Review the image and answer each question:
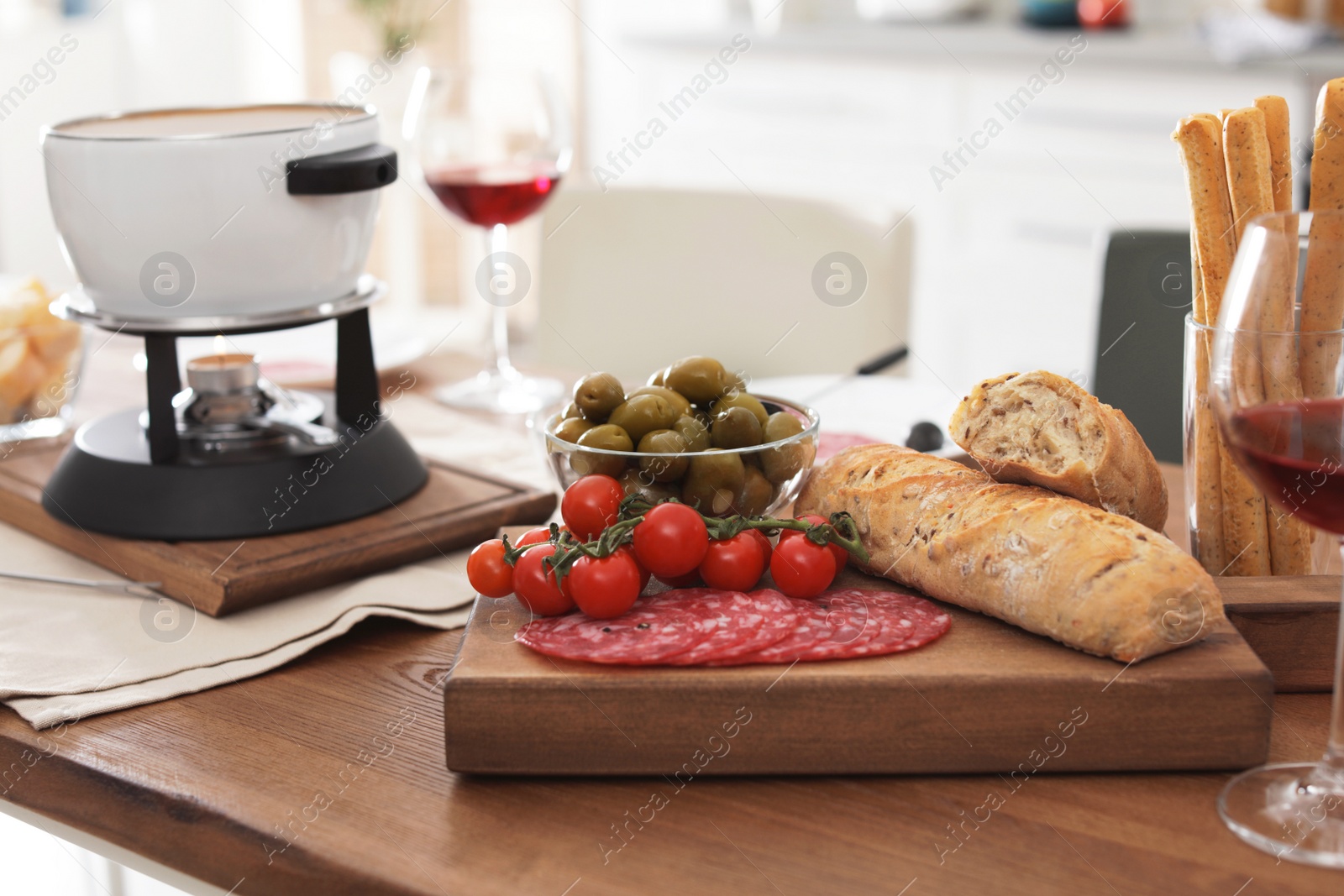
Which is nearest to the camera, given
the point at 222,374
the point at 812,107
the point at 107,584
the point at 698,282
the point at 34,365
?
the point at 107,584

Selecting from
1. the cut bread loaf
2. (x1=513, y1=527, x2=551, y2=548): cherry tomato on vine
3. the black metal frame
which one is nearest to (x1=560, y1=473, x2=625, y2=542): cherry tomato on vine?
(x1=513, y1=527, x2=551, y2=548): cherry tomato on vine

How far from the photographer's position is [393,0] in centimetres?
429

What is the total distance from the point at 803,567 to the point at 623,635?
0.13 meters

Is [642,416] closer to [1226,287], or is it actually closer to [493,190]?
[1226,287]

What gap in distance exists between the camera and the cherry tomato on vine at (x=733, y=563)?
2.70 ft

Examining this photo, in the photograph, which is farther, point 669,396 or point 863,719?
point 669,396

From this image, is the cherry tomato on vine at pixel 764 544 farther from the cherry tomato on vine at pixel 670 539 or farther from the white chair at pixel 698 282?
the white chair at pixel 698 282

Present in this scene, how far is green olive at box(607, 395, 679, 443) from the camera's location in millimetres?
901

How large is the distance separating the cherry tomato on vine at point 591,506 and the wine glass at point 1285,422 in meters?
0.38

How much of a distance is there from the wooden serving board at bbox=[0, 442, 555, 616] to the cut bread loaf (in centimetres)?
43

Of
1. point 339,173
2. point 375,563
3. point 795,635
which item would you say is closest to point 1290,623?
point 795,635

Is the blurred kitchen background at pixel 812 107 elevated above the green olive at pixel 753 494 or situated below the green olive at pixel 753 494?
above

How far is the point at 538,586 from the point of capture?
31.6 inches

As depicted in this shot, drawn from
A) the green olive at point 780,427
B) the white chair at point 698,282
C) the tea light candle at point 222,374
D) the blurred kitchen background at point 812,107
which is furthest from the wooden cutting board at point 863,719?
the white chair at point 698,282
